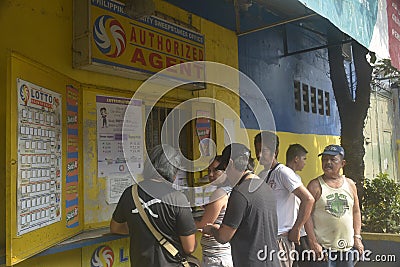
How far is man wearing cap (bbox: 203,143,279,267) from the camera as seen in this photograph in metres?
2.64

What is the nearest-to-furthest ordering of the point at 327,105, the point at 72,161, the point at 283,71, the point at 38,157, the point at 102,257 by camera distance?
the point at 38,157
the point at 72,161
the point at 102,257
the point at 283,71
the point at 327,105

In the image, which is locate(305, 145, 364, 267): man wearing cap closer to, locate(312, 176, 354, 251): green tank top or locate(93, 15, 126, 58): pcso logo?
locate(312, 176, 354, 251): green tank top

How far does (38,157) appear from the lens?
8.03 ft

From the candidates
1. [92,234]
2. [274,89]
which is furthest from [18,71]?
[274,89]

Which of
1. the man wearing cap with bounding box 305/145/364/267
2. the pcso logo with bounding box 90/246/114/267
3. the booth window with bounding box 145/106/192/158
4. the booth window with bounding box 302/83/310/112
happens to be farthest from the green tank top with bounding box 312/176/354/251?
the booth window with bounding box 302/83/310/112

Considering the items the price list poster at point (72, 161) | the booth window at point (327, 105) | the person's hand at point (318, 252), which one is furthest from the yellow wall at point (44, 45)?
the booth window at point (327, 105)

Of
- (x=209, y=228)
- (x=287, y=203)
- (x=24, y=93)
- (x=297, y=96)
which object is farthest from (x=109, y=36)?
(x=297, y=96)

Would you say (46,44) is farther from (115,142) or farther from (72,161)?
(115,142)

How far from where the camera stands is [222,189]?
10.0 ft

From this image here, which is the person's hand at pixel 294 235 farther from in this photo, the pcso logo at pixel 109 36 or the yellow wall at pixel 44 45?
the pcso logo at pixel 109 36

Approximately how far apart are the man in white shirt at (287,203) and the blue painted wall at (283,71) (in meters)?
1.91

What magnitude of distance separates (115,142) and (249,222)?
5.06 feet

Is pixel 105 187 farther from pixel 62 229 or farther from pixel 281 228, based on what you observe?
pixel 281 228

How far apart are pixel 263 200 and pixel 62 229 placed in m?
1.40
